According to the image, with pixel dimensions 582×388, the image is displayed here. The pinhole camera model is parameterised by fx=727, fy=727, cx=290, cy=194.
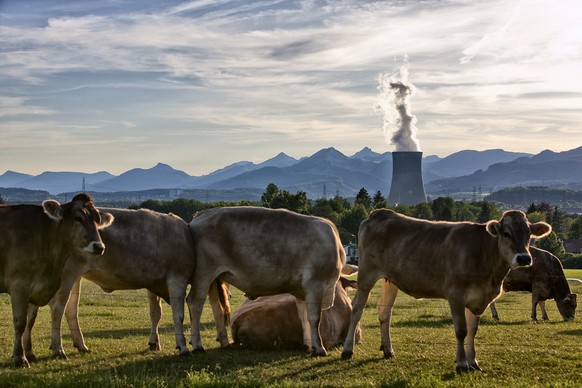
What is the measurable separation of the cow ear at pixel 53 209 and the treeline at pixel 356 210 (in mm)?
84158

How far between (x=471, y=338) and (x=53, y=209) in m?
7.22

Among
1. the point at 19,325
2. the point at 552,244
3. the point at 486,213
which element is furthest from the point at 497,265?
the point at 486,213

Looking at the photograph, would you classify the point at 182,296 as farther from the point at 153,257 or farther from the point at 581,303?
the point at 581,303

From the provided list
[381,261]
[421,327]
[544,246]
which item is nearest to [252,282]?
[381,261]

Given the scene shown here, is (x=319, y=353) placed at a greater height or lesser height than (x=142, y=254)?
lesser

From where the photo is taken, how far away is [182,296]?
42.9ft

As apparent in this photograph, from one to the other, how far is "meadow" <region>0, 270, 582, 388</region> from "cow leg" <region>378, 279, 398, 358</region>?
27cm

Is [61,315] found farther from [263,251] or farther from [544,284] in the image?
[544,284]

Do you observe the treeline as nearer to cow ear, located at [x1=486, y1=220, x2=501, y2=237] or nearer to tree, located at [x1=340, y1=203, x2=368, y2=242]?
tree, located at [x1=340, y1=203, x2=368, y2=242]

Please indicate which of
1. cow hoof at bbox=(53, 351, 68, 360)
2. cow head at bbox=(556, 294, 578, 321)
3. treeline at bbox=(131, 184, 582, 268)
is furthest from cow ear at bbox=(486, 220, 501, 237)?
treeline at bbox=(131, 184, 582, 268)

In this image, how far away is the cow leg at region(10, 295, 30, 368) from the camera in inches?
452

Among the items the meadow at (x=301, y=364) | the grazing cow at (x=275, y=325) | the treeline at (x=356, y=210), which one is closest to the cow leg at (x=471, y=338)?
the meadow at (x=301, y=364)

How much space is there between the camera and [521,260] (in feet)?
37.8

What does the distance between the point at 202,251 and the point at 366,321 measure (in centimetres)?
928
